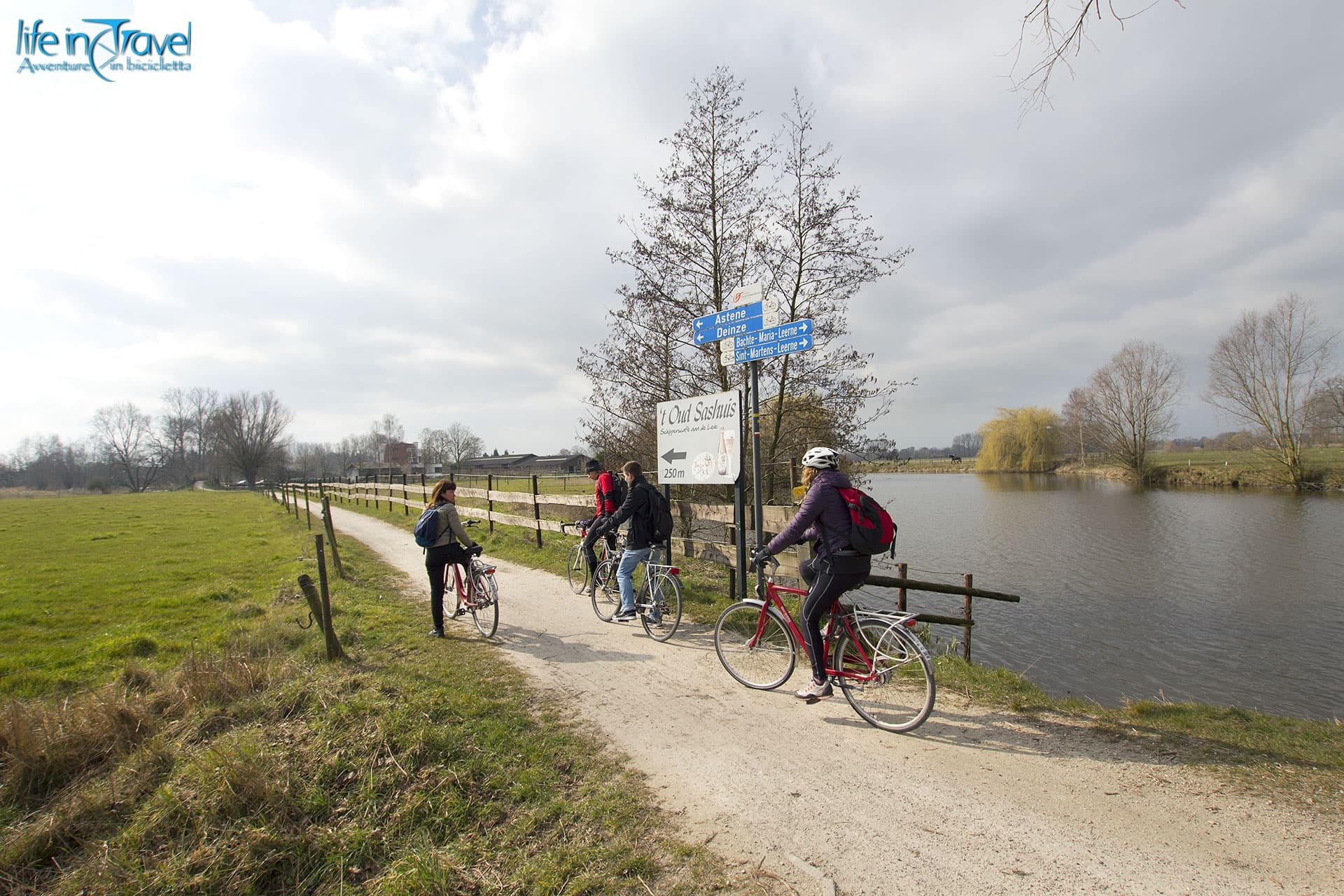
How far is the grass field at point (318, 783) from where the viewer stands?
259cm

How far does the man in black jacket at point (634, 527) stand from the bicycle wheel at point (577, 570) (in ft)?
6.00

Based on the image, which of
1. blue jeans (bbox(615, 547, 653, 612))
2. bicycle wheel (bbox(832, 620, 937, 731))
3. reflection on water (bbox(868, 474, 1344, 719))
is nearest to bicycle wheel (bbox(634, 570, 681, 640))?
blue jeans (bbox(615, 547, 653, 612))

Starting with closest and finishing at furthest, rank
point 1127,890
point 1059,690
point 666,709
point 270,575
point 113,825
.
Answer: point 1127,890 → point 113,825 → point 666,709 → point 1059,690 → point 270,575

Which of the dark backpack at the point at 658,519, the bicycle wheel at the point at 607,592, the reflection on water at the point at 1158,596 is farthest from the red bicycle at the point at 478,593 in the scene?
the reflection on water at the point at 1158,596

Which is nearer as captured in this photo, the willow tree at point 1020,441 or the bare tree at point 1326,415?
the bare tree at point 1326,415

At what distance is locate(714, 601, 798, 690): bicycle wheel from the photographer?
4625mm

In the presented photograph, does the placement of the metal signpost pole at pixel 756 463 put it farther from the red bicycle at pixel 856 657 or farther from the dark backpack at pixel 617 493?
the dark backpack at pixel 617 493

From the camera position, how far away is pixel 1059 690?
6.59 m

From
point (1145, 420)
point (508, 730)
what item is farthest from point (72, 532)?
point (1145, 420)

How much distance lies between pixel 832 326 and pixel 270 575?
11.1 metres

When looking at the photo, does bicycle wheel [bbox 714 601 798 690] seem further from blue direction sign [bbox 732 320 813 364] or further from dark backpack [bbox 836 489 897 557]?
blue direction sign [bbox 732 320 813 364]

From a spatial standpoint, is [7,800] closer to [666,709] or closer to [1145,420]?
[666,709]

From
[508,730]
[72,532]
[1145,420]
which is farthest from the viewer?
[1145,420]

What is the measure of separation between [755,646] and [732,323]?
3179mm
